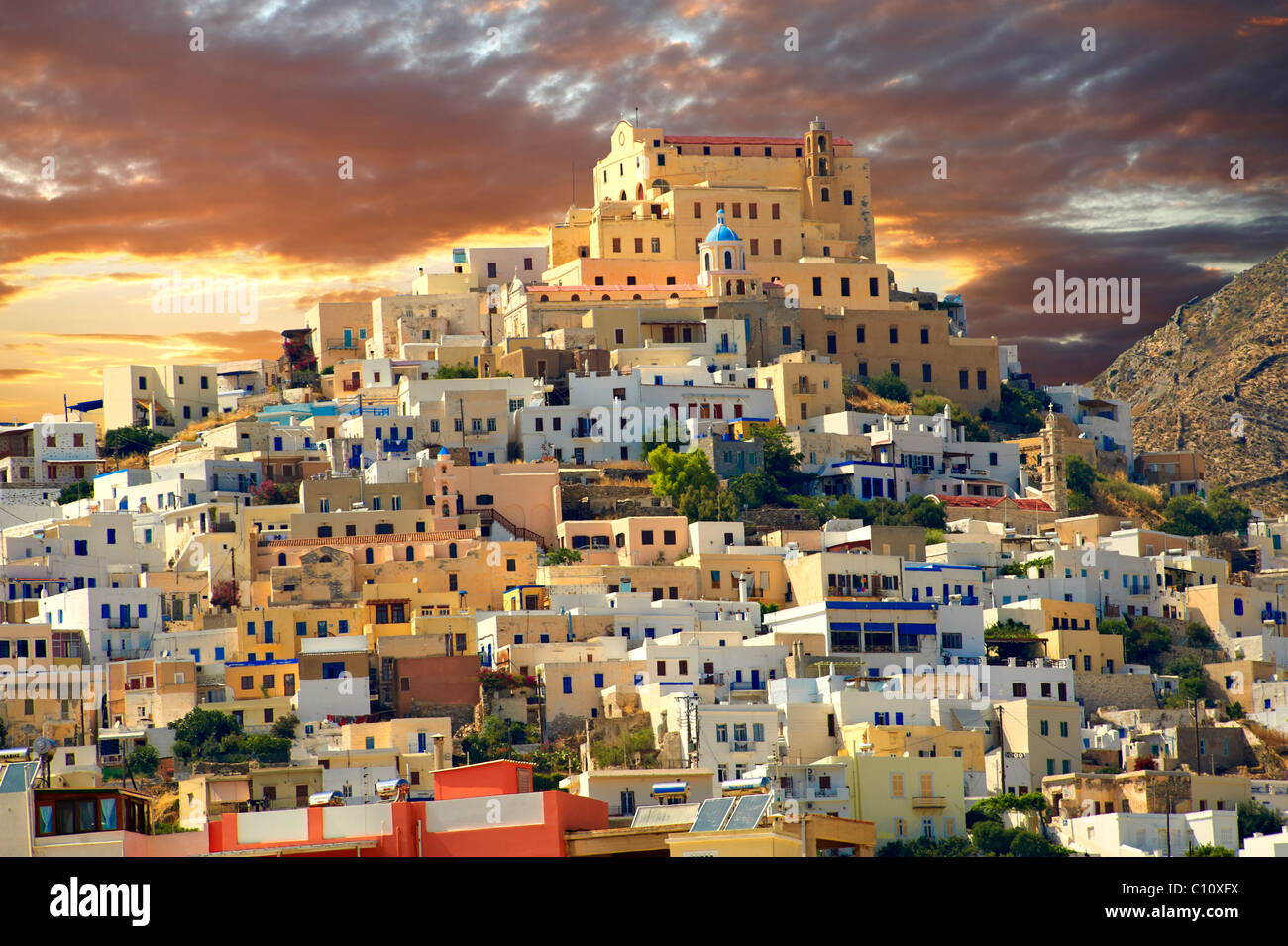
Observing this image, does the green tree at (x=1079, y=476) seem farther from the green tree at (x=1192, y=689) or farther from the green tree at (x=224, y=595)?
the green tree at (x=224, y=595)

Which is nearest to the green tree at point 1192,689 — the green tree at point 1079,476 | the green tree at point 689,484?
the green tree at point 689,484

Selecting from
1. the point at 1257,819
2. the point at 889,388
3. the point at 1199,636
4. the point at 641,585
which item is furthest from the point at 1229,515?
the point at 1257,819

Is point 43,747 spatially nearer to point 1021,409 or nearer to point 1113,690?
point 1113,690

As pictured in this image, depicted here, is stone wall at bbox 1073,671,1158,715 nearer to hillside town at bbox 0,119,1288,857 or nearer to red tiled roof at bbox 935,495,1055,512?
hillside town at bbox 0,119,1288,857

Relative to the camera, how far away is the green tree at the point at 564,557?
57281 millimetres

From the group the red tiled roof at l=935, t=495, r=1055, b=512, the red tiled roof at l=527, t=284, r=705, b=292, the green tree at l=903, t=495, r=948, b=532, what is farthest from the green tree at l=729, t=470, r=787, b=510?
the red tiled roof at l=527, t=284, r=705, b=292

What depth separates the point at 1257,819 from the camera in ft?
148

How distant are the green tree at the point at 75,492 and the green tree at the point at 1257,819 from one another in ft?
Answer: 130

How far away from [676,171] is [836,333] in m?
11.7

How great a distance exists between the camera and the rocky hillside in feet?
320

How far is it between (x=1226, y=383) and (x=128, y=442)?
55.8 m

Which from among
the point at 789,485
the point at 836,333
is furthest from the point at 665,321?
the point at 789,485
